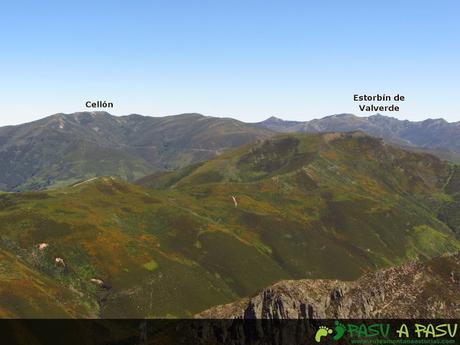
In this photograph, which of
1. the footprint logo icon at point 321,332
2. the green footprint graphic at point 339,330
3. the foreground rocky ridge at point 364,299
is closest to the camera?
the green footprint graphic at point 339,330

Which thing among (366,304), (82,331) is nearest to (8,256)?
(82,331)

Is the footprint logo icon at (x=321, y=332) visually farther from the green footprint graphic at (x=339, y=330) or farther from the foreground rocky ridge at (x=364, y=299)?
the foreground rocky ridge at (x=364, y=299)

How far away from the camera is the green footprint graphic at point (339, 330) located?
69.8 metres

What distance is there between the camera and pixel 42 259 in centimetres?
18375

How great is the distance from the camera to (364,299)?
3034 inches

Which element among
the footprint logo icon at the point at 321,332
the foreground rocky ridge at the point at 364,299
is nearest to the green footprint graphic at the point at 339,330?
the footprint logo icon at the point at 321,332

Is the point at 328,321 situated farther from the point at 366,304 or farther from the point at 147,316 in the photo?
the point at 147,316

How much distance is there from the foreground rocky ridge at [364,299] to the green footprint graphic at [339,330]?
2202mm

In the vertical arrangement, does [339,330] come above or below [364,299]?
below

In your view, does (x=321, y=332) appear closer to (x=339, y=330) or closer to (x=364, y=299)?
(x=339, y=330)

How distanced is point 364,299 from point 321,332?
32.9 ft

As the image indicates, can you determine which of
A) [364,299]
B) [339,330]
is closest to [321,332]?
[339,330]

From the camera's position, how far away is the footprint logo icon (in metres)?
70.9

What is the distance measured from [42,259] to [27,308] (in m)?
50.6
